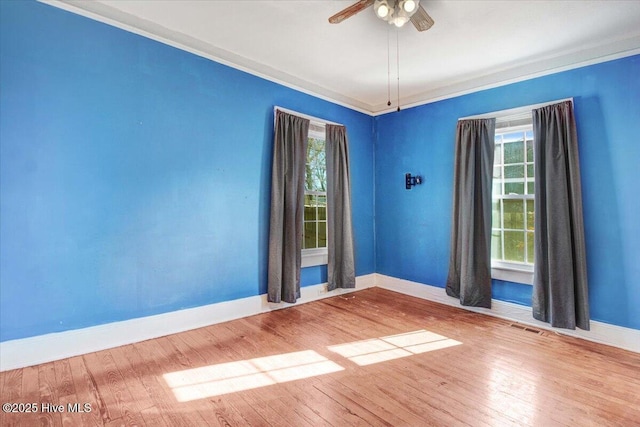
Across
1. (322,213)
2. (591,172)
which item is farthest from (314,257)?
(591,172)

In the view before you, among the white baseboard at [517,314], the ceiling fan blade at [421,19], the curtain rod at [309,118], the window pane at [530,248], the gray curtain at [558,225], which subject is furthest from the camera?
the curtain rod at [309,118]

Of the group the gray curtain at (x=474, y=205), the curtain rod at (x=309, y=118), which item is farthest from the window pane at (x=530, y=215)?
the curtain rod at (x=309, y=118)

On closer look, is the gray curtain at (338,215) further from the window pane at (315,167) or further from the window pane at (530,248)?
the window pane at (530,248)

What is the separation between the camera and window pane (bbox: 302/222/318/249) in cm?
419

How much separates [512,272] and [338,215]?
217cm

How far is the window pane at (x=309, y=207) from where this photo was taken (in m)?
4.18

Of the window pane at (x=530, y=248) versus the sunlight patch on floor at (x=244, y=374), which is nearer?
the sunlight patch on floor at (x=244, y=374)

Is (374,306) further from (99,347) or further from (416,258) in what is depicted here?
(99,347)

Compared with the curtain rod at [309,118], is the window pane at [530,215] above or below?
below

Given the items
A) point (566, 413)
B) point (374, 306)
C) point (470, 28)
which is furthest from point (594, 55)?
point (374, 306)

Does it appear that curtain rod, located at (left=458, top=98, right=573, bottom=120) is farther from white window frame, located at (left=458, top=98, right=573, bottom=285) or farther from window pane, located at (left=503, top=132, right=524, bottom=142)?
window pane, located at (left=503, top=132, right=524, bottom=142)

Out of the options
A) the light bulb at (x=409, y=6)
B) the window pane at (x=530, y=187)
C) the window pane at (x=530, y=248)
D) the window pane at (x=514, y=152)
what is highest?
the light bulb at (x=409, y=6)

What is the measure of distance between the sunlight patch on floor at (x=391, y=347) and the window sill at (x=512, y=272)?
1161 mm

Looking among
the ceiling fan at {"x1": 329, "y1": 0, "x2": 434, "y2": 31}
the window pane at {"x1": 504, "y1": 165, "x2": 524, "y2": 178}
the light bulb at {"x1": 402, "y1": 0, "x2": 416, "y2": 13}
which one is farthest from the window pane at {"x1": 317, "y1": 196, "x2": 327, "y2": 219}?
the light bulb at {"x1": 402, "y1": 0, "x2": 416, "y2": 13}
